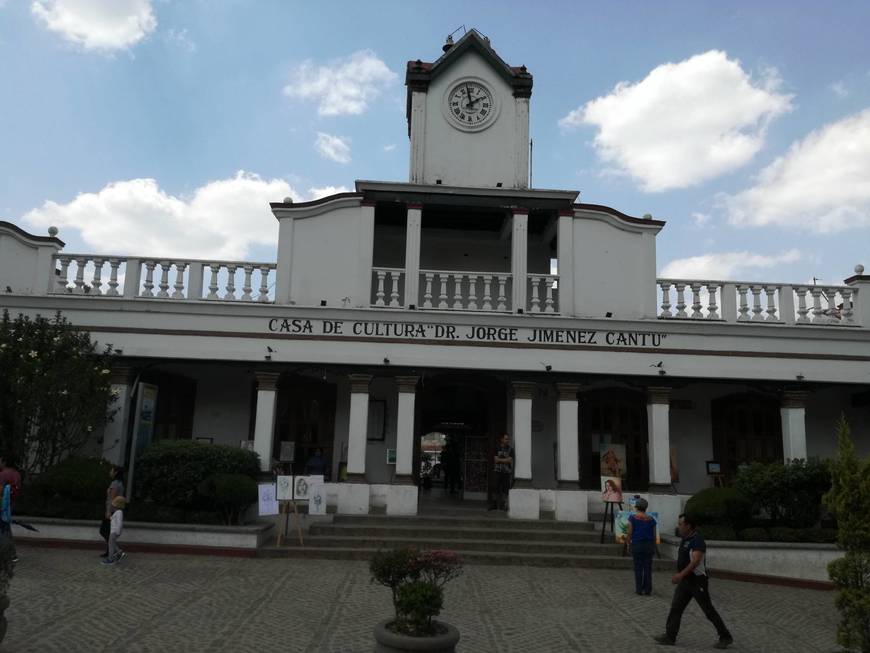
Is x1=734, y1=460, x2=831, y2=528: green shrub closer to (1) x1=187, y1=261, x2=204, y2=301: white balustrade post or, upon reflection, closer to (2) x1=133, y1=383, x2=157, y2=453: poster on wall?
(2) x1=133, y1=383, x2=157, y2=453: poster on wall

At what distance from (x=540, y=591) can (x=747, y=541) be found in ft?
15.4

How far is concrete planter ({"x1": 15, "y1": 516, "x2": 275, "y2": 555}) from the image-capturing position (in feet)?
41.6

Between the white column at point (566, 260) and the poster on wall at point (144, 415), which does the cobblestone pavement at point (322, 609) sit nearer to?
the poster on wall at point (144, 415)

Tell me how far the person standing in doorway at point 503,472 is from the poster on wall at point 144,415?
7.16 m

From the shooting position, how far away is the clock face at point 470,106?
709 inches

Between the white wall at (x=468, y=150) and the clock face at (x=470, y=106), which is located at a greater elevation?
the clock face at (x=470, y=106)

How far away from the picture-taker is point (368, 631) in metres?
8.45

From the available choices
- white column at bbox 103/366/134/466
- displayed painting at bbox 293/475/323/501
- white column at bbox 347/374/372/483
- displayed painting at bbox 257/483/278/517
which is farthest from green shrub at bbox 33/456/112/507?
white column at bbox 347/374/372/483

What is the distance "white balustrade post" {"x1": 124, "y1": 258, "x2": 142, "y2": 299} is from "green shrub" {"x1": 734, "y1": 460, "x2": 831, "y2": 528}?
44.2 ft

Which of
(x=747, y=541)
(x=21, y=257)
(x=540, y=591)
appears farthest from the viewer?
(x=21, y=257)

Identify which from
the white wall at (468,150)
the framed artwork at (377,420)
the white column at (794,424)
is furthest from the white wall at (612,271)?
the framed artwork at (377,420)

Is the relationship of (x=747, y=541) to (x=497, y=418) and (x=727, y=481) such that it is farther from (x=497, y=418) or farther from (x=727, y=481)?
(x=497, y=418)

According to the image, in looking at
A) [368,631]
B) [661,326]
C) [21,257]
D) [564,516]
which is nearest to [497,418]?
[564,516]

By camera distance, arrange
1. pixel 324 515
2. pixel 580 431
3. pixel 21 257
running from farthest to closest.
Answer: pixel 580 431
pixel 21 257
pixel 324 515
